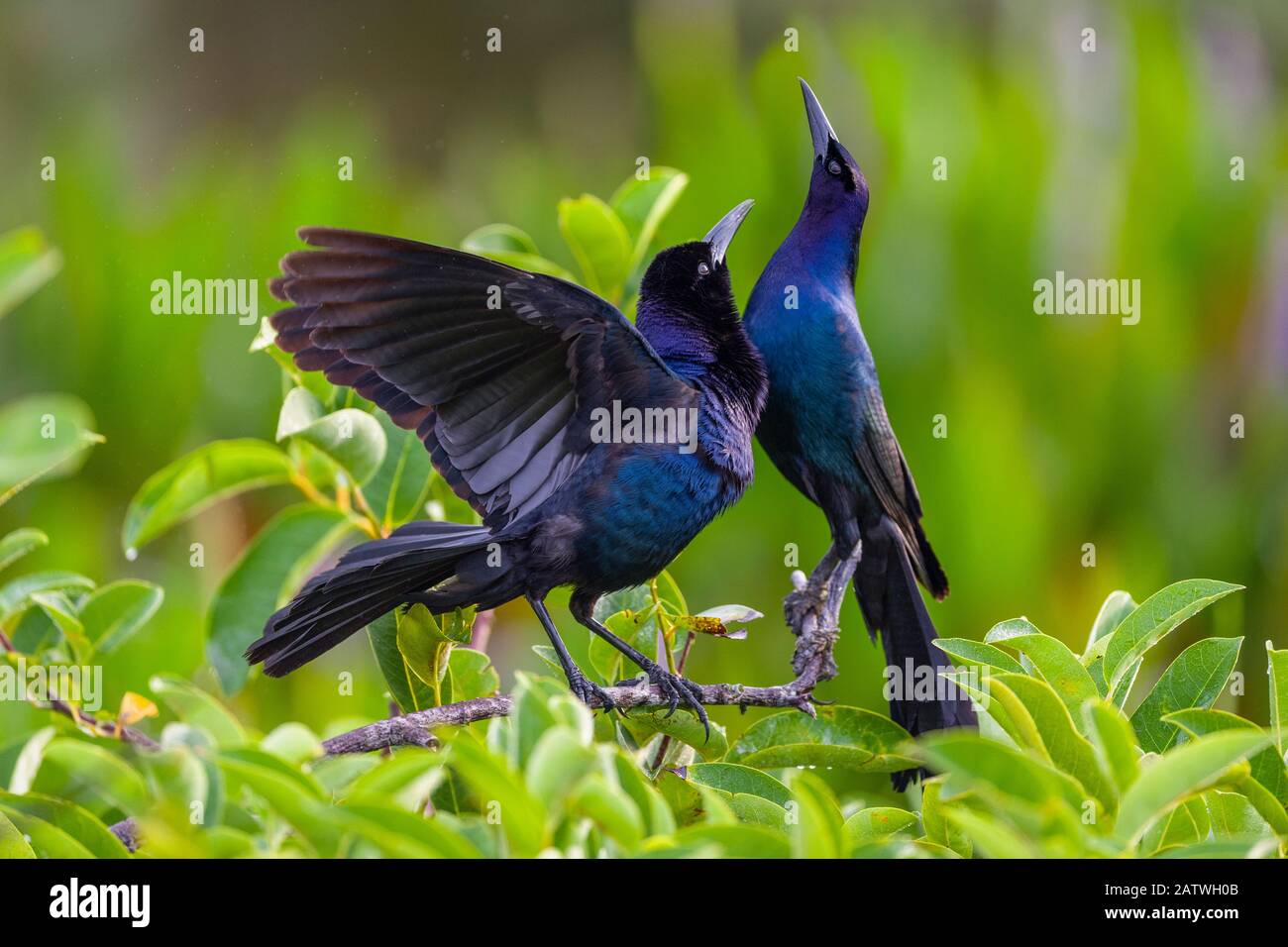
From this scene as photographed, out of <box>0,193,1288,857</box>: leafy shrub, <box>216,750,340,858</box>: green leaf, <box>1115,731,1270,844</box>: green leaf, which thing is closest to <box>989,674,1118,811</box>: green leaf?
<box>0,193,1288,857</box>: leafy shrub

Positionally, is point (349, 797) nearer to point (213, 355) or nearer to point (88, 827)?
point (88, 827)

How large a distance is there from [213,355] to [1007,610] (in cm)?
181

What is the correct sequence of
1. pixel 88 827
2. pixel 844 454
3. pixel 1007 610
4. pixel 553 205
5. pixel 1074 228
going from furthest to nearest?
pixel 553 205 → pixel 1074 228 → pixel 1007 610 → pixel 844 454 → pixel 88 827

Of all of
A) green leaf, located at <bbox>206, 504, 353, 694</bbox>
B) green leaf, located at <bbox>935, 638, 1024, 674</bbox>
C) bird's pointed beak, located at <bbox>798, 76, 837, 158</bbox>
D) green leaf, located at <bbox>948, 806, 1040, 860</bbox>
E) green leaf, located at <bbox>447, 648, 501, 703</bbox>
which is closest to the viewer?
green leaf, located at <bbox>948, 806, 1040, 860</bbox>

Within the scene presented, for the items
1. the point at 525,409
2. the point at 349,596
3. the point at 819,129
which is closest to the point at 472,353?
the point at 525,409

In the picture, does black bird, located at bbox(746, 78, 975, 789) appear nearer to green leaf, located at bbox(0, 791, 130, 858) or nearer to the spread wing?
the spread wing

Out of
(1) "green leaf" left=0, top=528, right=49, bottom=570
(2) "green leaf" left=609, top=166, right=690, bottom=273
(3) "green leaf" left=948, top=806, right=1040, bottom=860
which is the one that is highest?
(2) "green leaf" left=609, top=166, right=690, bottom=273

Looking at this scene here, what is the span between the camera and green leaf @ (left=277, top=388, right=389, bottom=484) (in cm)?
127

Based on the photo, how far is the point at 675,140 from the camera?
300cm

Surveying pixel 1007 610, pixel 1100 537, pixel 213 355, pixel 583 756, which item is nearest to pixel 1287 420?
pixel 1100 537

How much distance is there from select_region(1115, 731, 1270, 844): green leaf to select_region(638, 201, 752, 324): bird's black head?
742 mm

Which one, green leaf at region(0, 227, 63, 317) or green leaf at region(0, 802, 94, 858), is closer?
green leaf at region(0, 802, 94, 858)

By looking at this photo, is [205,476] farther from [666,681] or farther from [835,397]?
[835,397]

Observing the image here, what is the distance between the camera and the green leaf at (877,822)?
41.4 inches
